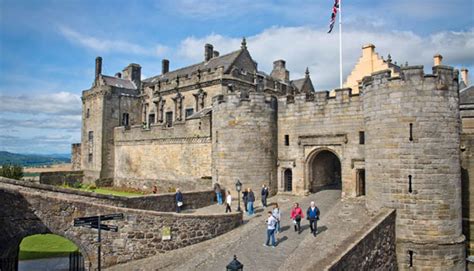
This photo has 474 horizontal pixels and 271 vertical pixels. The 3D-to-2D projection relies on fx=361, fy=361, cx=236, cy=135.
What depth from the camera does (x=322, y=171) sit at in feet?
71.9

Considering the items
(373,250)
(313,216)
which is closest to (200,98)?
(313,216)

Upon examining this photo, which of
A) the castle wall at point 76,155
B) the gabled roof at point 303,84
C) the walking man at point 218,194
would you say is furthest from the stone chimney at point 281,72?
the castle wall at point 76,155

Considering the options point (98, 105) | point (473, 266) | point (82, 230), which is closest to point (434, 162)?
point (473, 266)

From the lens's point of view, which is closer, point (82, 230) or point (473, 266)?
point (82, 230)

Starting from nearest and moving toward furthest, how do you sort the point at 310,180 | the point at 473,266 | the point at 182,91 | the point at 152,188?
1. the point at 473,266
2. the point at 310,180
3. the point at 152,188
4. the point at 182,91

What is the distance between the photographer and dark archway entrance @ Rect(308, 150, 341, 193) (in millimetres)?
20641

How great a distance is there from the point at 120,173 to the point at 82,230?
22024 millimetres

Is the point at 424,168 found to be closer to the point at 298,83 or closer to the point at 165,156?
the point at 165,156

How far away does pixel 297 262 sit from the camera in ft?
37.6

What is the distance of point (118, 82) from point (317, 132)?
26374 mm

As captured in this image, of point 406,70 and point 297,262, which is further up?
point 406,70

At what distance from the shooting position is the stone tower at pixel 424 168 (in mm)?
13625

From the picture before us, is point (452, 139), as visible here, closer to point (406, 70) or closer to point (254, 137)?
point (406, 70)

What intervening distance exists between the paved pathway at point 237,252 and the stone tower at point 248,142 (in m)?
4.64
